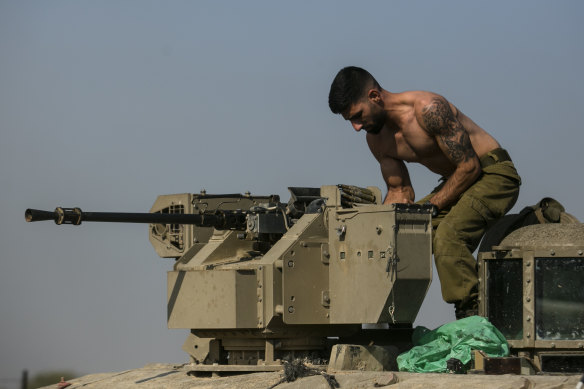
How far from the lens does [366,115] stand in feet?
49.3

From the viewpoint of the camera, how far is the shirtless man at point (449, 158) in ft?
47.4

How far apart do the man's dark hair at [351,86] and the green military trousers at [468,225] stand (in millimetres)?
1596

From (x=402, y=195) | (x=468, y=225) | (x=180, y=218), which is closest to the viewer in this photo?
(x=468, y=225)

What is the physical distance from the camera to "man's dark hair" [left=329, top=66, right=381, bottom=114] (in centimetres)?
1494

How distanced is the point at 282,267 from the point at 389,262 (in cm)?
133

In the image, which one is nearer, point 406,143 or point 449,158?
point 449,158

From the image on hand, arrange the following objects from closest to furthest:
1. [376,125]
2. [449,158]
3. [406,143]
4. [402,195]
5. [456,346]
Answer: [456,346]
[449,158]
[376,125]
[406,143]
[402,195]

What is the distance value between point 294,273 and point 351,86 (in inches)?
89.7

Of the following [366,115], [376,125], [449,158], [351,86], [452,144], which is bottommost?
[449,158]

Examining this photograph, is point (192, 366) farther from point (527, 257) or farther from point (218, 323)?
point (527, 257)

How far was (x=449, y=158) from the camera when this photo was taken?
14.9m

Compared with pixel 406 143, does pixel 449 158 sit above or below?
below

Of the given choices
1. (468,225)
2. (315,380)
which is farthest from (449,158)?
(315,380)

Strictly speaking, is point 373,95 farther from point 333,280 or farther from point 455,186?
point 333,280
